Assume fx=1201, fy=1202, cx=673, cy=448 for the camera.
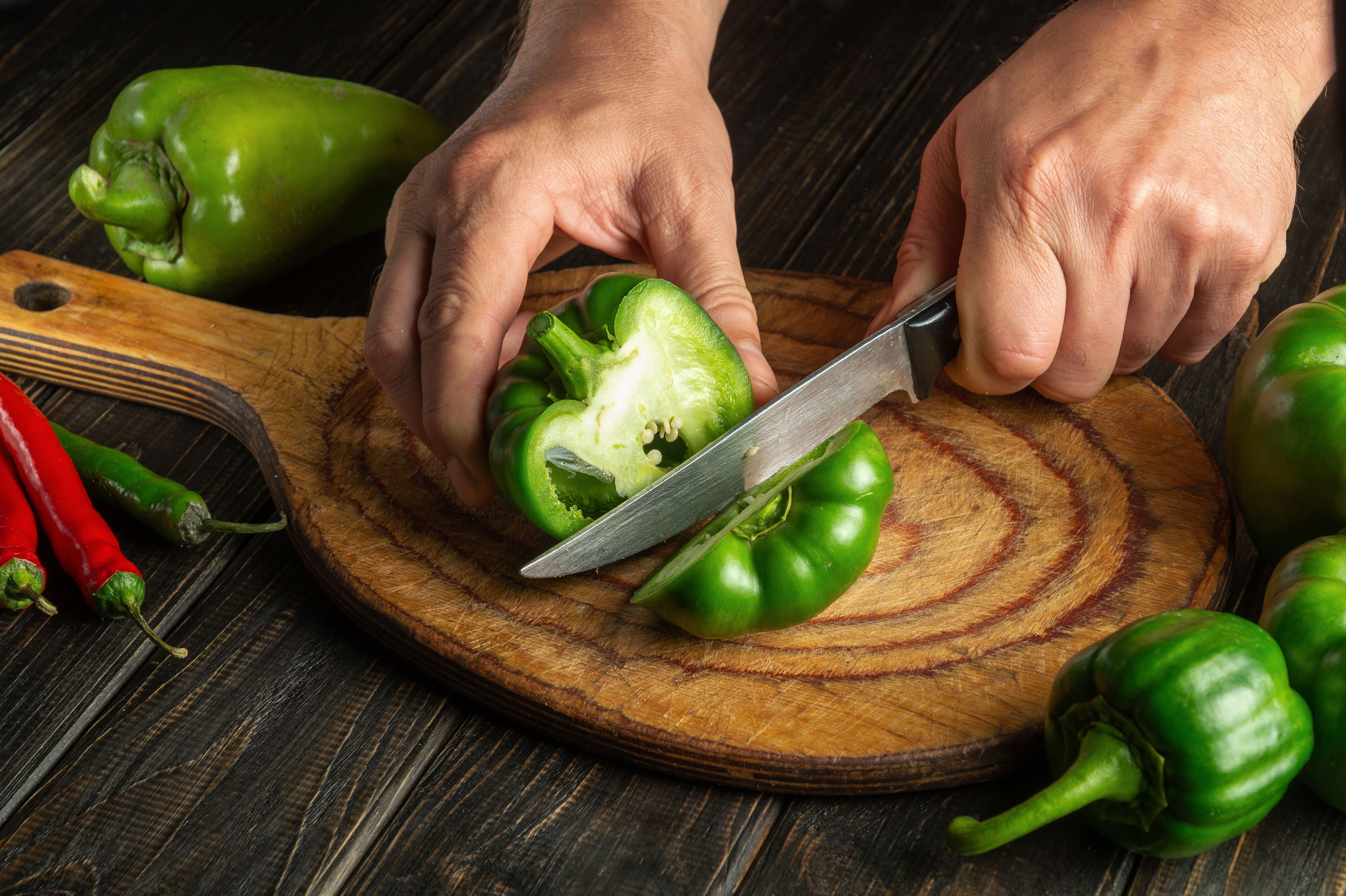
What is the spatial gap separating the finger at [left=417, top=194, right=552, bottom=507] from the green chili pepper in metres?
0.31

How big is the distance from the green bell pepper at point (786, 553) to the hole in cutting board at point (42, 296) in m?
1.46

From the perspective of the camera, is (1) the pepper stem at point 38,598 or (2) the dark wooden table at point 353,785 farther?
(1) the pepper stem at point 38,598

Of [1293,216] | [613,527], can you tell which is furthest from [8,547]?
[1293,216]

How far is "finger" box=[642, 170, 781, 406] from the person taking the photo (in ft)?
6.35

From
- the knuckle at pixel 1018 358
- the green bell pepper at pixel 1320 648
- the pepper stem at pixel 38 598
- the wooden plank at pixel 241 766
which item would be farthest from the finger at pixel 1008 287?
the pepper stem at pixel 38 598

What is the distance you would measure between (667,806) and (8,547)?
1083 mm

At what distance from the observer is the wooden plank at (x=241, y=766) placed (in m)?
1.52

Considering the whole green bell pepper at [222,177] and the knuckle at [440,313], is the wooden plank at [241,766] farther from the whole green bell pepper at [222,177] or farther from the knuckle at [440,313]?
the whole green bell pepper at [222,177]

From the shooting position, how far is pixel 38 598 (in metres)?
1.78

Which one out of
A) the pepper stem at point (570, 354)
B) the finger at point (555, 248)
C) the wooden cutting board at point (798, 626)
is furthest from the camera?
the finger at point (555, 248)

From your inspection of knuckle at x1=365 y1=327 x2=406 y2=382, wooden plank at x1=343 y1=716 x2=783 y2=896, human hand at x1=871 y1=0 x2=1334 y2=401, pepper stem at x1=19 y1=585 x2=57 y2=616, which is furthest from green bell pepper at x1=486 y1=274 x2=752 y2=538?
pepper stem at x1=19 y1=585 x2=57 y2=616

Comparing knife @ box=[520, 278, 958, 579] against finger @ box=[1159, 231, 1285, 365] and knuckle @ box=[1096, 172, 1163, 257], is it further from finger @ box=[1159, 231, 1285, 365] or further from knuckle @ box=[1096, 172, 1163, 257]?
finger @ box=[1159, 231, 1285, 365]

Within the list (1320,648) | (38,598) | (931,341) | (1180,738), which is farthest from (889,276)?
(38,598)

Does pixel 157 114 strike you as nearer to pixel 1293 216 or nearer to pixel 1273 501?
pixel 1273 501
